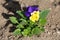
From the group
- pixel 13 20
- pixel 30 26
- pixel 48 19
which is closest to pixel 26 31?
pixel 30 26

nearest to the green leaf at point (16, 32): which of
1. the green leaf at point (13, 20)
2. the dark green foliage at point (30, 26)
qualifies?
the dark green foliage at point (30, 26)

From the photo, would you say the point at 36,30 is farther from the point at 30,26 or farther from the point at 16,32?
A: the point at 16,32

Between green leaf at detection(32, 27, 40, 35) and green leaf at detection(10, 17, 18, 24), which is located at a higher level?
green leaf at detection(10, 17, 18, 24)

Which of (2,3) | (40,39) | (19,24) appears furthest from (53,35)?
(2,3)

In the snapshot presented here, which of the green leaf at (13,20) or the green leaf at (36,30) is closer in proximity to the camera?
the green leaf at (36,30)

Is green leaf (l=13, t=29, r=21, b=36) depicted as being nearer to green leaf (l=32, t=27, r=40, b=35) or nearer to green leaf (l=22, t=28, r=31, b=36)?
green leaf (l=22, t=28, r=31, b=36)

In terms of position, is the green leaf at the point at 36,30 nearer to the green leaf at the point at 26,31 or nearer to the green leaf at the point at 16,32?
the green leaf at the point at 26,31

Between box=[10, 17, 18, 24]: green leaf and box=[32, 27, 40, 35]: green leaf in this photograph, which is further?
box=[10, 17, 18, 24]: green leaf

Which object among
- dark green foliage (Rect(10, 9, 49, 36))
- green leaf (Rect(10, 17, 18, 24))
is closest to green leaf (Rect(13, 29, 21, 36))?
dark green foliage (Rect(10, 9, 49, 36))
